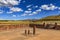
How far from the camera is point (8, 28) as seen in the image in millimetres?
20969

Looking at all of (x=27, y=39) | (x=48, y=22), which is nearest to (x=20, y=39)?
(x=27, y=39)

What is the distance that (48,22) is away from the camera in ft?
76.0

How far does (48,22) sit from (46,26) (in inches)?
43.8

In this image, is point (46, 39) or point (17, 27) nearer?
point (46, 39)

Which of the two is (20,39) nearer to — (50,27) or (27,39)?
(27,39)

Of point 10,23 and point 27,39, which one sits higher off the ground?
point 10,23

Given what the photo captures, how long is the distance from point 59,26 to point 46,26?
268 cm

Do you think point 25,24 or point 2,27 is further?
point 25,24

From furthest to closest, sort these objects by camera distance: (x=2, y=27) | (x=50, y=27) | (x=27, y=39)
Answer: (x=50, y=27), (x=2, y=27), (x=27, y=39)

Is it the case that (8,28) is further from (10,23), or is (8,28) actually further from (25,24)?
(25,24)

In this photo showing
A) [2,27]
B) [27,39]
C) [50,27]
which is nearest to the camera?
[27,39]

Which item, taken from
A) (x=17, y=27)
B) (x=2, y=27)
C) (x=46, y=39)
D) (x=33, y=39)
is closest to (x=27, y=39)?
(x=33, y=39)

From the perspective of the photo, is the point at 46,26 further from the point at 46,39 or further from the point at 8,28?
the point at 46,39

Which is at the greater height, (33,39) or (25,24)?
(25,24)
